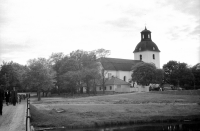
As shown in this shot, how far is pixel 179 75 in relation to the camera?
75.1 m

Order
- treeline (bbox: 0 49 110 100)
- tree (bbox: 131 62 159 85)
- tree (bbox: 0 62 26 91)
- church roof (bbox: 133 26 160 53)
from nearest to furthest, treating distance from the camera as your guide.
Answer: tree (bbox: 0 62 26 91), treeline (bbox: 0 49 110 100), tree (bbox: 131 62 159 85), church roof (bbox: 133 26 160 53)

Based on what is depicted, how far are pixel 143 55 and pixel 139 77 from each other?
25.8 meters

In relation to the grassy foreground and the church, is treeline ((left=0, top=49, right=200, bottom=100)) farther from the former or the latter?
the grassy foreground

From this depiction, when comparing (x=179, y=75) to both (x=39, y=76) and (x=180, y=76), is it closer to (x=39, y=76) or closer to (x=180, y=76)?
(x=180, y=76)

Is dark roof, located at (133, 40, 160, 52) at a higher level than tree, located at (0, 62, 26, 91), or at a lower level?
higher

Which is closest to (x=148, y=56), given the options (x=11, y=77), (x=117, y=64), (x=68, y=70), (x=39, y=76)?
(x=117, y=64)

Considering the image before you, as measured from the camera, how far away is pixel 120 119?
24.2 metres

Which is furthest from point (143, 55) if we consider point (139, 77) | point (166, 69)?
point (139, 77)

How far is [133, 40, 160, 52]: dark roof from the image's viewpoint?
8913cm

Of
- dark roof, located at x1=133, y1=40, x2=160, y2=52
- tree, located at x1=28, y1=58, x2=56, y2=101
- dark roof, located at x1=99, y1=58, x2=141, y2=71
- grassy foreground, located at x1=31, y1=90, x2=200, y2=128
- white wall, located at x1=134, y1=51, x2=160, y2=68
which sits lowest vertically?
grassy foreground, located at x1=31, y1=90, x2=200, y2=128

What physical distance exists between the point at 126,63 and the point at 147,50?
973 centimetres

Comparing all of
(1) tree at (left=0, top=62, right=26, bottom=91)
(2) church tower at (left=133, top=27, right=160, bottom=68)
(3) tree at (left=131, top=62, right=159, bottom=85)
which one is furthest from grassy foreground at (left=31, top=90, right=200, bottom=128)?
(2) church tower at (left=133, top=27, right=160, bottom=68)

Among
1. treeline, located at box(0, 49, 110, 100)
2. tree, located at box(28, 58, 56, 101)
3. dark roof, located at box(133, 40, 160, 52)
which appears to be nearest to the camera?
tree, located at box(28, 58, 56, 101)

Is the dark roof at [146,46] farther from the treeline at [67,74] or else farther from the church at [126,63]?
the treeline at [67,74]
